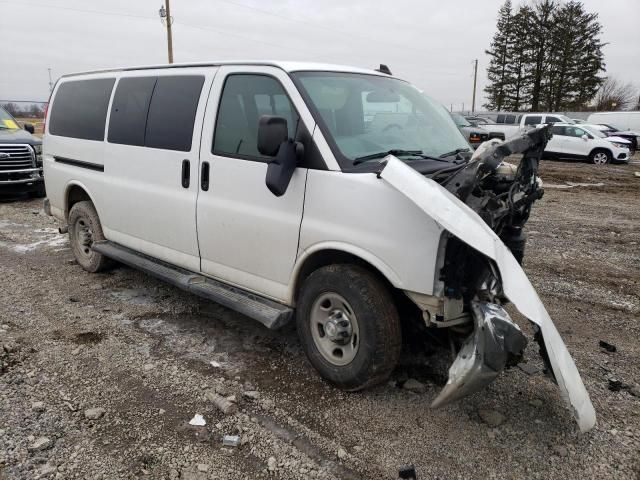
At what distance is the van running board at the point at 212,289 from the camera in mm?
3666

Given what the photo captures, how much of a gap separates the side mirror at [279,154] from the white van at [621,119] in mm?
33868

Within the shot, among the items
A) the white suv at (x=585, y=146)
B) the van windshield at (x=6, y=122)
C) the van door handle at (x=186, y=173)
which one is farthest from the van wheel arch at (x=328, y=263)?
the white suv at (x=585, y=146)

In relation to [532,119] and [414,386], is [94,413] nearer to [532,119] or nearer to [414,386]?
[414,386]

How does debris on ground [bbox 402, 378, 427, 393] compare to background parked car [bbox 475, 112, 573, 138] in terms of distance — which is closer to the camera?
debris on ground [bbox 402, 378, 427, 393]

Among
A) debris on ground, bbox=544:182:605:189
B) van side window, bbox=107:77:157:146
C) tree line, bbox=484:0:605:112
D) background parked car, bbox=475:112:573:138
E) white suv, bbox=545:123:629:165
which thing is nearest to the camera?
van side window, bbox=107:77:157:146

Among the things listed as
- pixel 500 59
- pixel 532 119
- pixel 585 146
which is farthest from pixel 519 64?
pixel 585 146

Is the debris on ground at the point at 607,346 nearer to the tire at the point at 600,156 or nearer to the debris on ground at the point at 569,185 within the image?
the debris on ground at the point at 569,185

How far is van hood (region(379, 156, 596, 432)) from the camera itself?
2.59 meters

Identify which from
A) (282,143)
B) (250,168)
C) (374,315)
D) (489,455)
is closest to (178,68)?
(250,168)

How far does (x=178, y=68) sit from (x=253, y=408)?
296 cm

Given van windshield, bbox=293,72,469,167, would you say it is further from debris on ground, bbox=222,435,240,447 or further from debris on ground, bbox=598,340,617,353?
debris on ground, bbox=598,340,617,353

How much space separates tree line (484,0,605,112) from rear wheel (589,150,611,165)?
31.2m

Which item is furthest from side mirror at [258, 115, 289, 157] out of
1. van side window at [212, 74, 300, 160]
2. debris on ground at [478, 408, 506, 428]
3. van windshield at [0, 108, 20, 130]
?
van windshield at [0, 108, 20, 130]

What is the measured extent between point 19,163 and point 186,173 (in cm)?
784
